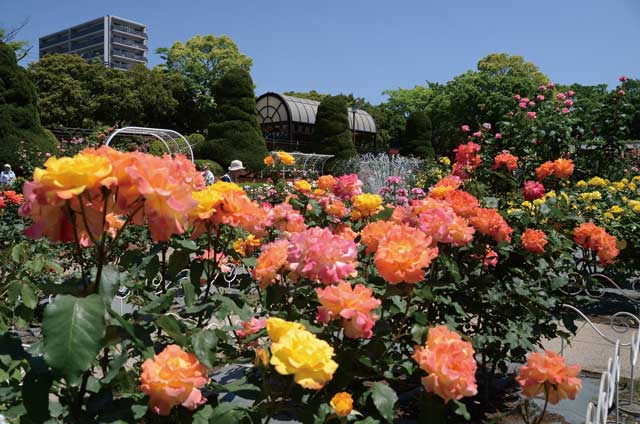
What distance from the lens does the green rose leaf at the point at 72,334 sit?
2.27ft

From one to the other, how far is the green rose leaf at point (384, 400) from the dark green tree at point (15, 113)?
12.9 meters

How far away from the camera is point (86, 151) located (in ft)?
2.72

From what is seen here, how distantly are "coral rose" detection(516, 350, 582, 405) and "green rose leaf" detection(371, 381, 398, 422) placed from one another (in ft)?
1.19

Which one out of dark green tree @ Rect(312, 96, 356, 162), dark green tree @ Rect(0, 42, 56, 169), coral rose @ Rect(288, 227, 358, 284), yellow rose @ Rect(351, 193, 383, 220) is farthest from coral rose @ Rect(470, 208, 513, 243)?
dark green tree @ Rect(312, 96, 356, 162)

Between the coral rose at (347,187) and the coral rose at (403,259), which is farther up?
the coral rose at (347,187)

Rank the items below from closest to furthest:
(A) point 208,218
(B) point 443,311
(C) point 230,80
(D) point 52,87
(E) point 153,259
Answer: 1. (A) point 208,218
2. (E) point 153,259
3. (B) point 443,311
4. (C) point 230,80
5. (D) point 52,87

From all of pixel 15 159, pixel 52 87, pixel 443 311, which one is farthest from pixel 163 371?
pixel 52 87

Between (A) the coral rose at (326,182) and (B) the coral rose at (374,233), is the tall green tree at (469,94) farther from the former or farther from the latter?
(B) the coral rose at (374,233)

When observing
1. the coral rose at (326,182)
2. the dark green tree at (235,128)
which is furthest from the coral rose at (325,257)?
the dark green tree at (235,128)

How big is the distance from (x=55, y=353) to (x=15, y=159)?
13333 mm

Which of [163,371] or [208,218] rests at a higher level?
[208,218]

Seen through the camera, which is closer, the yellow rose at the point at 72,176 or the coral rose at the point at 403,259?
the yellow rose at the point at 72,176

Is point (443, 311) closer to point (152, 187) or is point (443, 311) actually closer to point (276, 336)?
point (276, 336)

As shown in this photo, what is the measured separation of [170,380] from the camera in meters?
0.83
